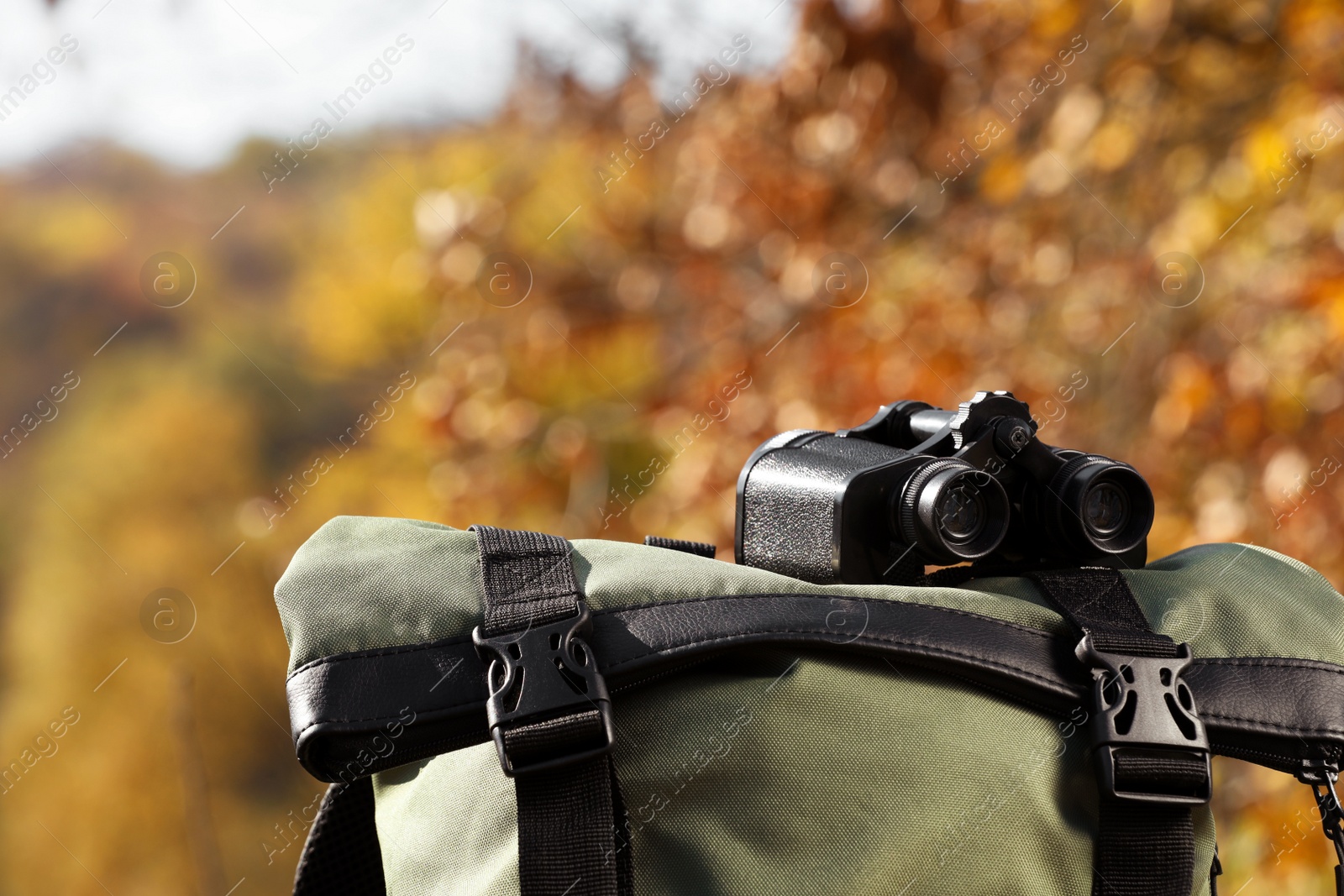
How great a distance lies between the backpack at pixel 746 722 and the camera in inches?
21.8

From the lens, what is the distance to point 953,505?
0.68m

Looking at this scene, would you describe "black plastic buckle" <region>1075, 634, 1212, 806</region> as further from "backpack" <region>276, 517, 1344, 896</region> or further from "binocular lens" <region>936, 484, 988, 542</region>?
"binocular lens" <region>936, 484, 988, 542</region>

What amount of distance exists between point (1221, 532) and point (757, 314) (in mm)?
1107

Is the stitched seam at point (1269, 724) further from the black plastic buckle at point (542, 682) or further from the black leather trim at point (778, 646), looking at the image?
the black plastic buckle at point (542, 682)

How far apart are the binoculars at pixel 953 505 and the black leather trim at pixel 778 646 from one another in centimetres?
8

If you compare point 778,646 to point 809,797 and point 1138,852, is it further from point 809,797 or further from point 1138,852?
point 1138,852

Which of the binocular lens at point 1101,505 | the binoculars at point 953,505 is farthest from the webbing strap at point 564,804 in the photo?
the binocular lens at point 1101,505

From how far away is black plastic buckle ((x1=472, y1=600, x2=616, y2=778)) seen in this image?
544 mm

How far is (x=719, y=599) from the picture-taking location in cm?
61

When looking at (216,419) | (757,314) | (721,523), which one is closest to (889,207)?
(757,314)

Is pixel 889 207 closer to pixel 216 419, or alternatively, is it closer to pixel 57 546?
pixel 216 419

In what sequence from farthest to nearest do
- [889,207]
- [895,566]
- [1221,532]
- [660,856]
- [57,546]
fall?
[57,546] → [889,207] → [1221,532] → [895,566] → [660,856]

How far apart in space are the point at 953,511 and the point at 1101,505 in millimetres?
124

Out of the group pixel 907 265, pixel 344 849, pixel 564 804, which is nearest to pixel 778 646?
pixel 564 804
